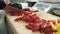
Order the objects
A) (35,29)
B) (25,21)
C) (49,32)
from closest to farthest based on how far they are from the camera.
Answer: (49,32) < (35,29) < (25,21)

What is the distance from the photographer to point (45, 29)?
856 mm

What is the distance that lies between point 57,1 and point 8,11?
3.64 feet

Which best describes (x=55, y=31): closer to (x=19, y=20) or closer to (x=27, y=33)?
(x=27, y=33)

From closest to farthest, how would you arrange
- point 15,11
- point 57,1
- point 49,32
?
point 49,32
point 15,11
point 57,1

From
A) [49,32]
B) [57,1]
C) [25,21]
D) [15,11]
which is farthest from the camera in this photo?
[57,1]

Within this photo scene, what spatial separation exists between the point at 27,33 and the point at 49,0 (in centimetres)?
190

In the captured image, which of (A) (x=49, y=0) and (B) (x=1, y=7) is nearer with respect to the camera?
(B) (x=1, y=7)

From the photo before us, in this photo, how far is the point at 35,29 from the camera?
0.93 m

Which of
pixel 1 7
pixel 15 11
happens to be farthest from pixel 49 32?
pixel 1 7

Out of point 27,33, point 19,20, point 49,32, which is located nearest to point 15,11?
point 19,20

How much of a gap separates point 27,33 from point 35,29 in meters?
0.08

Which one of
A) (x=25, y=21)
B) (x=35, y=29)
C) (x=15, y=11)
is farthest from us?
(x=15, y=11)

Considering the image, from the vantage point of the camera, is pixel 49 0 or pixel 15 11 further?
pixel 49 0

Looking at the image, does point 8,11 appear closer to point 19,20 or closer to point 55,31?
point 19,20
